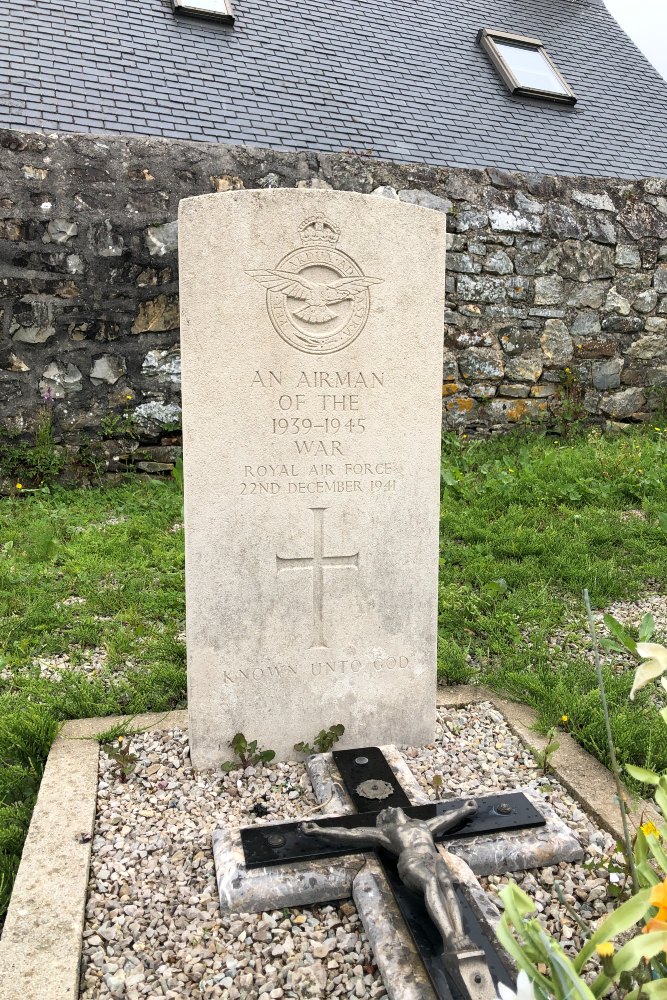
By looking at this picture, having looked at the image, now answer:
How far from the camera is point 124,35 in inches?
304

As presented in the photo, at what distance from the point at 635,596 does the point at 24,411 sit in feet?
13.3

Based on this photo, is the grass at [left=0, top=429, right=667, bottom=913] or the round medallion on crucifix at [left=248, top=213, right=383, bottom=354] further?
the grass at [left=0, top=429, right=667, bottom=913]

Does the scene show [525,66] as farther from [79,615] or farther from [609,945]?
[609,945]

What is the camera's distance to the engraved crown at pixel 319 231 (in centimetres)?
224

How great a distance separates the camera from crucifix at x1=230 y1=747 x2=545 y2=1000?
5.17 ft

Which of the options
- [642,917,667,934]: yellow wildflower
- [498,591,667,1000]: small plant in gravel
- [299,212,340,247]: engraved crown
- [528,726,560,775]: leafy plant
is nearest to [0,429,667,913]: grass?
[528,726,560,775]: leafy plant

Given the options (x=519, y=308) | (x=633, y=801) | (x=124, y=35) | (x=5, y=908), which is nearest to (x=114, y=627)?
(x=5, y=908)

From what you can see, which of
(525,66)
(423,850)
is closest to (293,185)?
(423,850)

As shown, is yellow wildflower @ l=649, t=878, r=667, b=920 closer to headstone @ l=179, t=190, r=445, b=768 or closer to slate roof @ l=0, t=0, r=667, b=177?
headstone @ l=179, t=190, r=445, b=768

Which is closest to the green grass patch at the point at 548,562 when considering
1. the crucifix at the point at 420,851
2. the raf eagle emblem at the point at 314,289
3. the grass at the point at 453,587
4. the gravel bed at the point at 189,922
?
the grass at the point at 453,587

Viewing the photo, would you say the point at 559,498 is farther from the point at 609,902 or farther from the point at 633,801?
the point at 609,902

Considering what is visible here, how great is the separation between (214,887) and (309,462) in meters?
1.22

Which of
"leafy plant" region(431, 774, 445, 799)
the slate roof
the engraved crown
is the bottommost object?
"leafy plant" region(431, 774, 445, 799)

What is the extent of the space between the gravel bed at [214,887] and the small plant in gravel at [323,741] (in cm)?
6
